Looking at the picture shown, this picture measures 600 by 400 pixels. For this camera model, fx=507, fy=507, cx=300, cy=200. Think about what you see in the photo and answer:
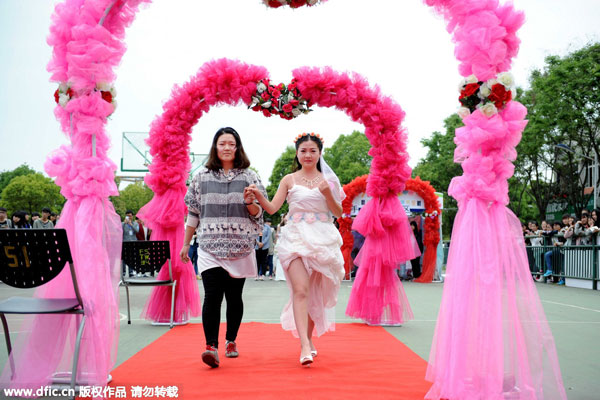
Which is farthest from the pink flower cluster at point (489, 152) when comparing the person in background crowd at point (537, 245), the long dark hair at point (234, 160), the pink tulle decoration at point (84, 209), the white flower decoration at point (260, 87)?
the person in background crowd at point (537, 245)

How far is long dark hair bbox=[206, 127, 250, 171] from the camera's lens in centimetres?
493

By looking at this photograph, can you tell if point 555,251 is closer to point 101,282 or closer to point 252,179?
point 252,179

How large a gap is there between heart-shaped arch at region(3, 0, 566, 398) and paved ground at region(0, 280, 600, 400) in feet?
2.80

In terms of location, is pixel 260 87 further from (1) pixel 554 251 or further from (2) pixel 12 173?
(2) pixel 12 173

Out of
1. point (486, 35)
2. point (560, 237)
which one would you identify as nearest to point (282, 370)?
point (486, 35)

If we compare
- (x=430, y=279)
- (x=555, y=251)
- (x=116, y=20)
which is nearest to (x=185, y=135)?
(x=116, y=20)

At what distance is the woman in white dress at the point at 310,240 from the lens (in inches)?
188

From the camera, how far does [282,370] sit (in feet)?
14.4

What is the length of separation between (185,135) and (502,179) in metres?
4.49

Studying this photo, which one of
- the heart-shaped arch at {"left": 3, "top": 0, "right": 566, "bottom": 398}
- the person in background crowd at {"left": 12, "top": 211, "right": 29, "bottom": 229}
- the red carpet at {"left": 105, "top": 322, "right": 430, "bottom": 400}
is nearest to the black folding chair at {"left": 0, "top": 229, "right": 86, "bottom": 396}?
the heart-shaped arch at {"left": 3, "top": 0, "right": 566, "bottom": 398}

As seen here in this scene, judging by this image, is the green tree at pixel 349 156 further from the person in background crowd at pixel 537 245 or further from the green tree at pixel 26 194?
the green tree at pixel 26 194

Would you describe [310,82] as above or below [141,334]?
above

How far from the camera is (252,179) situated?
4949 millimetres

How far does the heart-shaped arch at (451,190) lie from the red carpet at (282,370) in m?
0.48
